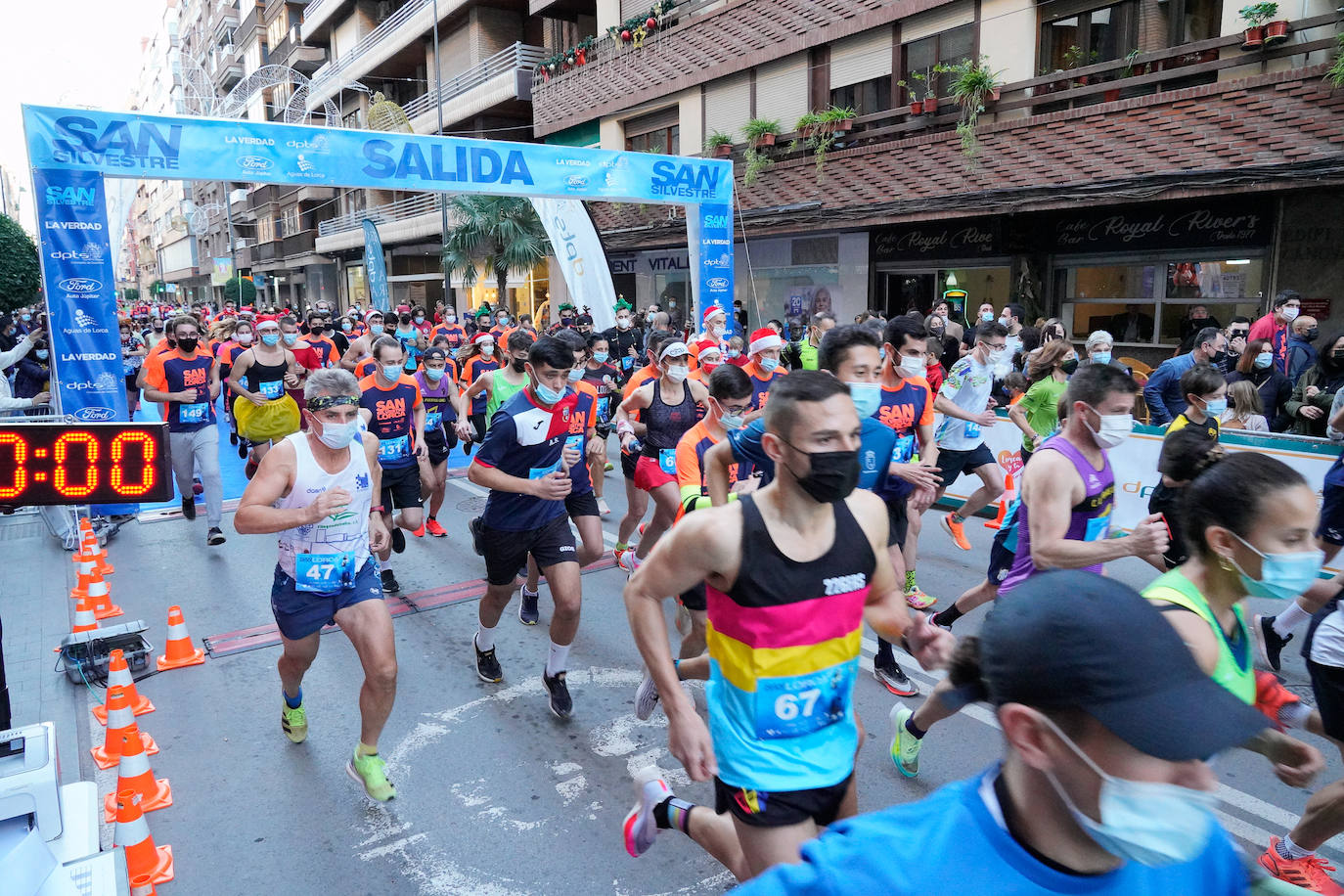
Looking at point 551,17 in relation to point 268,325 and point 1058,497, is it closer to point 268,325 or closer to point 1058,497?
point 268,325

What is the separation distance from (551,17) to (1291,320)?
26442 mm

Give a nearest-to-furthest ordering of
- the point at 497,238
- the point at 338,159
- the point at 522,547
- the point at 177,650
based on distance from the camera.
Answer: the point at 522,547
the point at 177,650
the point at 338,159
the point at 497,238

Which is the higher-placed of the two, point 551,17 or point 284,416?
point 551,17

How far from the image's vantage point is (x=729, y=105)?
21.7m

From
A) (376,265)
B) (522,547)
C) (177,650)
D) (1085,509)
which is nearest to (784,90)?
(376,265)

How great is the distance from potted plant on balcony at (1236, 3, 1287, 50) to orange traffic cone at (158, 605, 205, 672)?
1415 centimetres

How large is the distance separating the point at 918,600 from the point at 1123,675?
5751mm

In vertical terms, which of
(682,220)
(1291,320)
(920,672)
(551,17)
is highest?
(551,17)

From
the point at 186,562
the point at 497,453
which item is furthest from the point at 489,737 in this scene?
the point at 186,562

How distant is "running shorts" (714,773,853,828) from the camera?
2.61 metres

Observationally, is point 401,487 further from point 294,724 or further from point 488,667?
point 294,724

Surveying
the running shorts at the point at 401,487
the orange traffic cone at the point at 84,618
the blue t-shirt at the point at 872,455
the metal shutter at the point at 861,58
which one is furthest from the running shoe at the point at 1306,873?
the metal shutter at the point at 861,58

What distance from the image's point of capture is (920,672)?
18.6 ft

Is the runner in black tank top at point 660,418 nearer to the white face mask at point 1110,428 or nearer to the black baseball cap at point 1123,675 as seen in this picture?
the white face mask at point 1110,428
